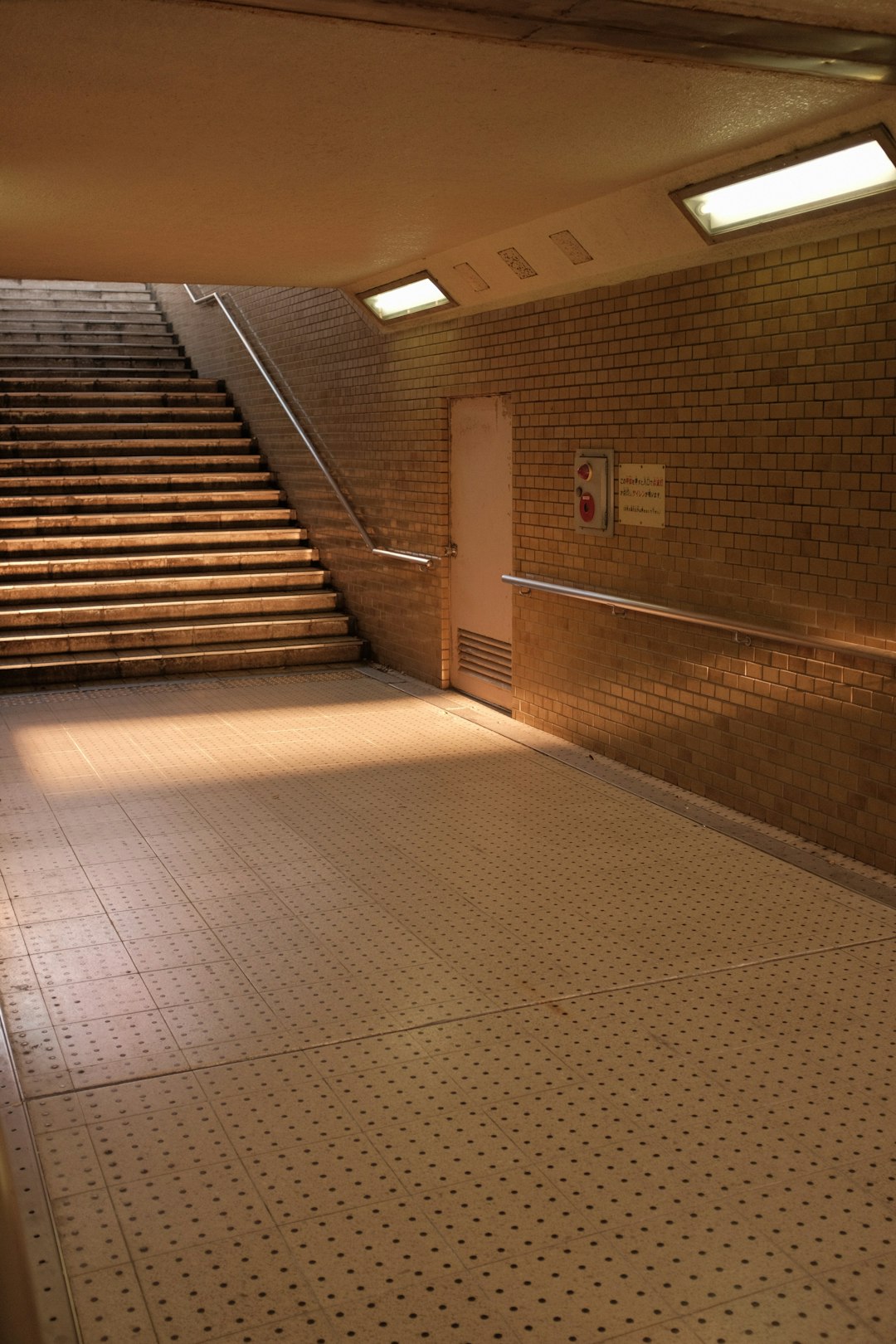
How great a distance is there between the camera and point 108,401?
1283 cm

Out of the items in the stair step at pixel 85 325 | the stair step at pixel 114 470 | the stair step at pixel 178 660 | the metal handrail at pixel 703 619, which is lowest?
the stair step at pixel 178 660

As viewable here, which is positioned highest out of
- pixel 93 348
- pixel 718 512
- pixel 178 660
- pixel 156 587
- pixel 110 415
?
pixel 93 348

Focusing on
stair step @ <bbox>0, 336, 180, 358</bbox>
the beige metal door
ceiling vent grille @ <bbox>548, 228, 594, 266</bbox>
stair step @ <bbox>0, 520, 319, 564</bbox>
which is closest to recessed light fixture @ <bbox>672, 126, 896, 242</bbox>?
ceiling vent grille @ <bbox>548, 228, 594, 266</bbox>

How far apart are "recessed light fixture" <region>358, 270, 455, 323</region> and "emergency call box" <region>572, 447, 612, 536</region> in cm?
186

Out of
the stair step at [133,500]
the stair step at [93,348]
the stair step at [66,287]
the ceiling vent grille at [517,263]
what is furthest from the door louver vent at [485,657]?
the stair step at [66,287]

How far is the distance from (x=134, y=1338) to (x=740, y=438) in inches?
177

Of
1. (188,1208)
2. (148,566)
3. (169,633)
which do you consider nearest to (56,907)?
(188,1208)

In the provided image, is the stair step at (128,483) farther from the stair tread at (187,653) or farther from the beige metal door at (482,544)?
the beige metal door at (482,544)

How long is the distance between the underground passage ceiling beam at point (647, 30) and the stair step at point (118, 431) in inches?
355

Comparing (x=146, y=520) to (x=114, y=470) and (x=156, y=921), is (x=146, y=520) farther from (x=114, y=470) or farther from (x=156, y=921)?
(x=156, y=921)

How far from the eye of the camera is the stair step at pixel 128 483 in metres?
11.1

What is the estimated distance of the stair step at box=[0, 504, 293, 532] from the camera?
10.8m

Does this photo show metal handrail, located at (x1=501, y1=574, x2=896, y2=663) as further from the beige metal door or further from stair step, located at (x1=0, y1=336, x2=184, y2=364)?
stair step, located at (x1=0, y1=336, x2=184, y2=364)

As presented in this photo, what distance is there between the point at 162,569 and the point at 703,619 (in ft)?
20.1
